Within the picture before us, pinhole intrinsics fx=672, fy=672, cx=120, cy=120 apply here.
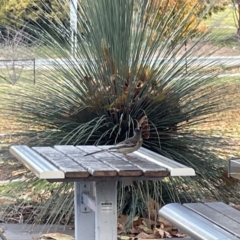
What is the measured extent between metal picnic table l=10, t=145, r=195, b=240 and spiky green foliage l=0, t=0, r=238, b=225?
119cm

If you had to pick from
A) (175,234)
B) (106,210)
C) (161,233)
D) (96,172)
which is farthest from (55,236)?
(96,172)

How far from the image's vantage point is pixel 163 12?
18.4 ft

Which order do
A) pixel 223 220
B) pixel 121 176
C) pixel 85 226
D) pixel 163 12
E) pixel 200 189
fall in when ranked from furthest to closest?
1. pixel 163 12
2. pixel 200 189
3. pixel 85 226
4. pixel 121 176
5. pixel 223 220

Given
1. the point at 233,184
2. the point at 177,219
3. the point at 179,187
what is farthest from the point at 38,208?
the point at 177,219

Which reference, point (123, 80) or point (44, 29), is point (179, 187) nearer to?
point (123, 80)

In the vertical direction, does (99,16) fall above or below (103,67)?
above

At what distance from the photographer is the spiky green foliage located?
211 inches

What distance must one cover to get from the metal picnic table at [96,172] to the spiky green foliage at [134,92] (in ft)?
3.91

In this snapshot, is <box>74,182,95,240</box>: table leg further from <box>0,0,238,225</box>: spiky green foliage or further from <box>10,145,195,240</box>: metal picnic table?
<box>0,0,238,225</box>: spiky green foliage

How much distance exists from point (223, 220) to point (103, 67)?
2733 millimetres

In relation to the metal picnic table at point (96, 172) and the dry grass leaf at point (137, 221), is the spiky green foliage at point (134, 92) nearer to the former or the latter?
the dry grass leaf at point (137, 221)

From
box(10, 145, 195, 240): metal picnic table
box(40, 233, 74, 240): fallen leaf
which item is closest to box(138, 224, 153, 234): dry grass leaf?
box(40, 233, 74, 240): fallen leaf

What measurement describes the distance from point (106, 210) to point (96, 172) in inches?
14.8

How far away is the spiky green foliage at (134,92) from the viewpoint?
535cm
